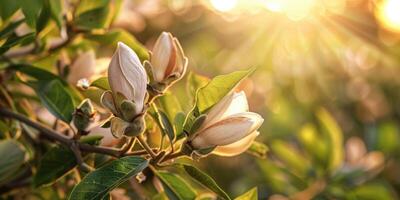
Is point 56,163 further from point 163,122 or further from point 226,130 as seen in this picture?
point 226,130

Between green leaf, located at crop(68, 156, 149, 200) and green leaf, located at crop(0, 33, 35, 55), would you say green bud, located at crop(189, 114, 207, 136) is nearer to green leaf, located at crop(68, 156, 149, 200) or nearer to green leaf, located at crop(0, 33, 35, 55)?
green leaf, located at crop(68, 156, 149, 200)

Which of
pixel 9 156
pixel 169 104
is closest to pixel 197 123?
pixel 169 104

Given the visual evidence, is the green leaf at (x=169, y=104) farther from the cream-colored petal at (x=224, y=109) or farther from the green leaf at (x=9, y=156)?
the green leaf at (x=9, y=156)

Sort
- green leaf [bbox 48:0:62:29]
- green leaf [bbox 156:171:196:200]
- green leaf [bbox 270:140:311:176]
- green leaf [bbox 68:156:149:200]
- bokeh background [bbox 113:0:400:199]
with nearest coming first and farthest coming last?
green leaf [bbox 68:156:149:200], green leaf [bbox 156:171:196:200], green leaf [bbox 48:0:62:29], green leaf [bbox 270:140:311:176], bokeh background [bbox 113:0:400:199]

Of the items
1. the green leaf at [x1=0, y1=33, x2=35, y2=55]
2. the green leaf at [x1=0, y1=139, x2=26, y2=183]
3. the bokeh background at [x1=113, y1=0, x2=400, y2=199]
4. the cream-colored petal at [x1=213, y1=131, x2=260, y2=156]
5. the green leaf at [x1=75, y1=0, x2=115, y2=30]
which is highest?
the green leaf at [x1=0, y1=33, x2=35, y2=55]

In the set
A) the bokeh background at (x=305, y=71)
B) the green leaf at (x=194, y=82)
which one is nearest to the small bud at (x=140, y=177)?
the green leaf at (x=194, y=82)

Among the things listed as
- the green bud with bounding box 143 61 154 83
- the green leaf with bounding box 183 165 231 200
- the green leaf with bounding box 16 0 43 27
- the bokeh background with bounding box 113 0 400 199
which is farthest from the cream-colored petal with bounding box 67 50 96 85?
the bokeh background with bounding box 113 0 400 199

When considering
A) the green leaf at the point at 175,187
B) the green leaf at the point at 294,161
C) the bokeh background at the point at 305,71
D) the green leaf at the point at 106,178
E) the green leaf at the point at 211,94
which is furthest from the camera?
the bokeh background at the point at 305,71

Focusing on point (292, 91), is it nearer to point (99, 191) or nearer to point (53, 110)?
point (53, 110)
